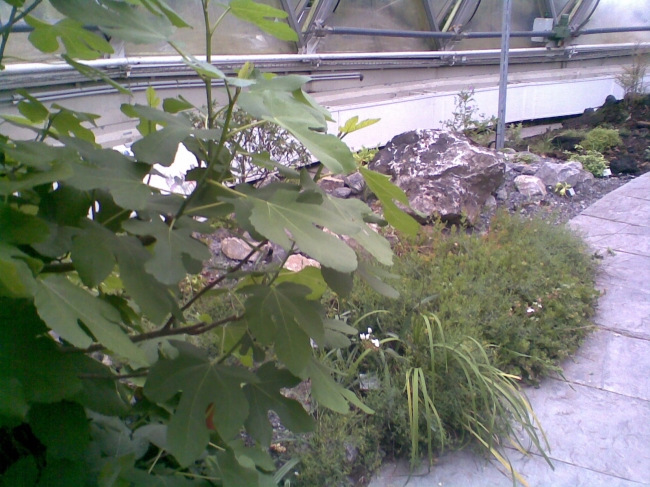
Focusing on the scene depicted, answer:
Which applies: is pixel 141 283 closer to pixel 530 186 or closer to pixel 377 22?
pixel 530 186

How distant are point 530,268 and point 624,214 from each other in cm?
276

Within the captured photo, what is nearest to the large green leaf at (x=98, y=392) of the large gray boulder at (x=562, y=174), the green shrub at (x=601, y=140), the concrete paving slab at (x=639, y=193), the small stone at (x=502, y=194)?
the small stone at (x=502, y=194)

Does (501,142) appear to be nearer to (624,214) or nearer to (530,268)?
(624,214)

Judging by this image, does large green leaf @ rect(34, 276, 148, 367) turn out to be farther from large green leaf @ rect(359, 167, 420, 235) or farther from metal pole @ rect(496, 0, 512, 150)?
metal pole @ rect(496, 0, 512, 150)

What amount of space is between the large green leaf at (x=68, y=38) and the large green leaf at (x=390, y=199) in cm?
55

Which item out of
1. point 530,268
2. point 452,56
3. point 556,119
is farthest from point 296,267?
point 556,119

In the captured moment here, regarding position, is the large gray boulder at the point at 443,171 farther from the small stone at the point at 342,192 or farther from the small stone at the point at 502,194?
the small stone at the point at 342,192

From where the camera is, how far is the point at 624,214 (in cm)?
588

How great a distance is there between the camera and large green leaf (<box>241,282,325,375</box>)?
854 mm

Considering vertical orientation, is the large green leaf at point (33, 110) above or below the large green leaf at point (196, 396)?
above

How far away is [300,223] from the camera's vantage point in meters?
0.77

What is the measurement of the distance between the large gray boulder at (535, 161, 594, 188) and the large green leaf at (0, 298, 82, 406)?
22.1ft

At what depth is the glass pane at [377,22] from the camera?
8.09 m

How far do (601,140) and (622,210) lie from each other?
307cm
